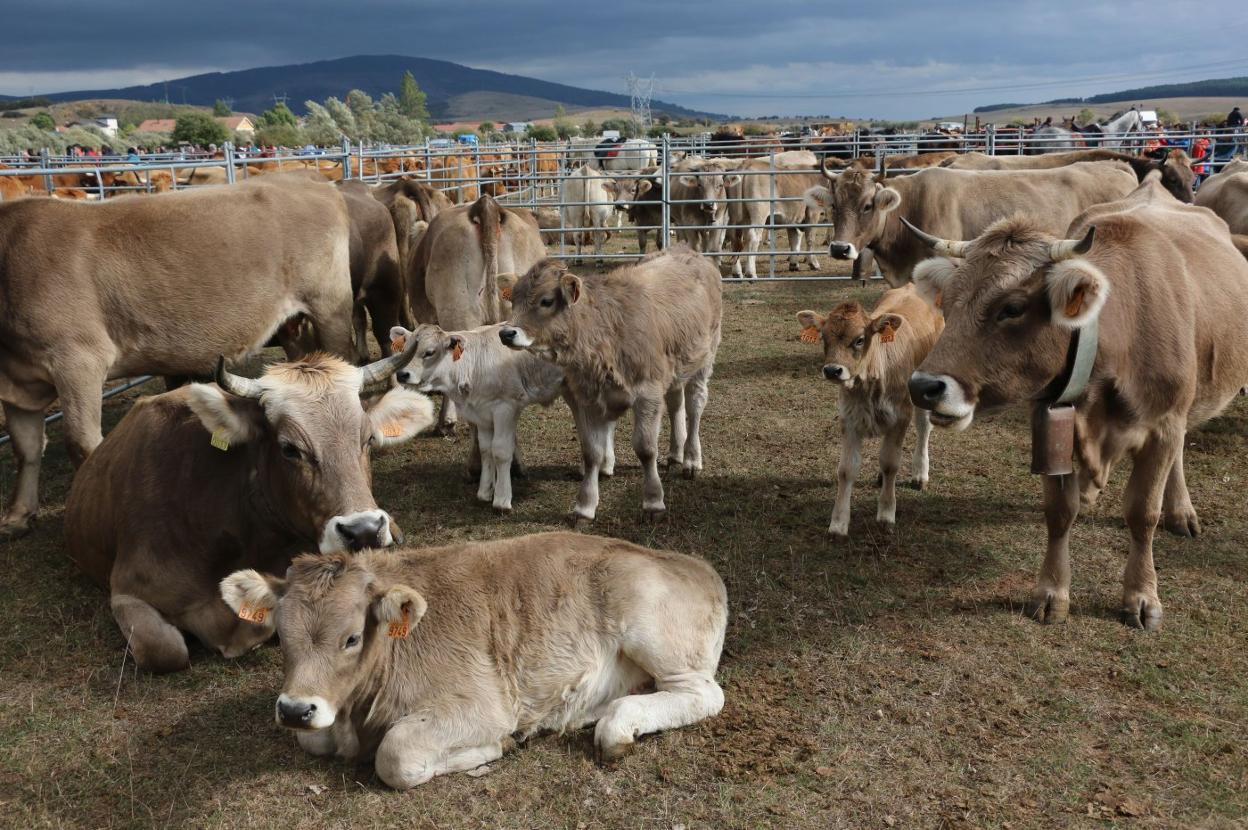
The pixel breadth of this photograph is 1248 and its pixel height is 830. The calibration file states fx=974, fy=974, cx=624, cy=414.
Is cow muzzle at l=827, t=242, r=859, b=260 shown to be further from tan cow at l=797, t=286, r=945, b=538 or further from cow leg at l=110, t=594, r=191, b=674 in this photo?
cow leg at l=110, t=594, r=191, b=674

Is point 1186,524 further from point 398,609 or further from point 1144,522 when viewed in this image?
point 398,609

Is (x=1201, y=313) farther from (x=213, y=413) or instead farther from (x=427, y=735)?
(x=213, y=413)

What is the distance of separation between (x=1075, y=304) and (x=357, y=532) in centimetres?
328

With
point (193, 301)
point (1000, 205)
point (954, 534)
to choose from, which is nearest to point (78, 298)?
point (193, 301)

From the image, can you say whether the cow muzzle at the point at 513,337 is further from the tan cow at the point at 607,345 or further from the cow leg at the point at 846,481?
the cow leg at the point at 846,481

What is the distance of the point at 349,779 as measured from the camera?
3.87 metres

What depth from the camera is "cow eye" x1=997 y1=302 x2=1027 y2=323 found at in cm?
448

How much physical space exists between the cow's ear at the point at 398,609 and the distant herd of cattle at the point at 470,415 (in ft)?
0.05

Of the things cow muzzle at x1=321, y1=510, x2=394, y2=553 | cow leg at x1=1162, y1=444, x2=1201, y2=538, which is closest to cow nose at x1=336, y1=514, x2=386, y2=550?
cow muzzle at x1=321, y1=510, x2=394, y2=553

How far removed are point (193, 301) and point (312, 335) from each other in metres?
1.84

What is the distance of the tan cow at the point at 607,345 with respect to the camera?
6426mm

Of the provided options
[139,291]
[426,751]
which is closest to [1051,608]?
[426,751]

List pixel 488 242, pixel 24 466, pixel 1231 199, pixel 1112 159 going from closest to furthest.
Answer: pixel 24 466 < pixel 488 242 < pixel 1231 199 < pixel 1112 159

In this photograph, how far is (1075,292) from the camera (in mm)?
4285
